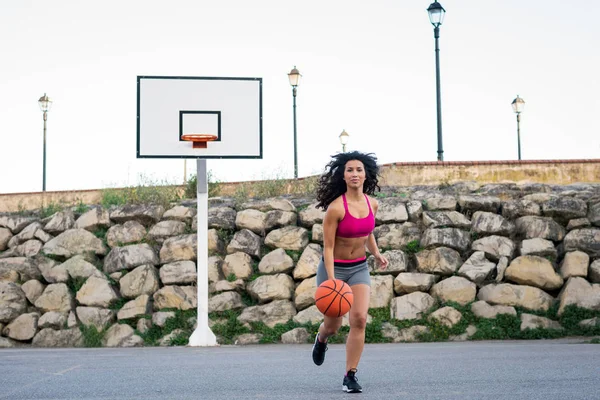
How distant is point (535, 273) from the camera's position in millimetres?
15422

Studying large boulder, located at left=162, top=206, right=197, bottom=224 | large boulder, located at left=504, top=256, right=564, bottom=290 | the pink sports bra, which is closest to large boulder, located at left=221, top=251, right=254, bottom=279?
large boulder, located at left=162, top=206, right=197, bottom=224

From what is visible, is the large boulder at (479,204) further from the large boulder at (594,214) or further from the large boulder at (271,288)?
the large boulder at (271,288)

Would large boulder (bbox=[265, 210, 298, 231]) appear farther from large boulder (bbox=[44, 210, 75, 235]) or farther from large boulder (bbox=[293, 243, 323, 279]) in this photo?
large boulder (bbox=[44, 210, 75, 235])

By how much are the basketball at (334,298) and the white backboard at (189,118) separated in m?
8.78

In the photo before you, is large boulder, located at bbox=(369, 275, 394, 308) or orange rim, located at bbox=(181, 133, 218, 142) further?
orange rim, located at bbox=(181, 133, 218, 142)

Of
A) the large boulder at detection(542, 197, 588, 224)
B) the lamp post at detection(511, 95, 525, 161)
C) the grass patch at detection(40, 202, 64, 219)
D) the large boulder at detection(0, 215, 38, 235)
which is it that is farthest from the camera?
the lamp post at detection(511, 95, 525, 161)

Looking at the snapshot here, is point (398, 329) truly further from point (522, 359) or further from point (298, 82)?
point (298, 82)

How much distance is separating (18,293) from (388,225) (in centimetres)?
726

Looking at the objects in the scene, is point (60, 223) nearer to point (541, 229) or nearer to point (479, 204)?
point (479, 204)

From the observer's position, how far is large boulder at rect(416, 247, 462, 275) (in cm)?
1569

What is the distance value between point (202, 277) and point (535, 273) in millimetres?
6000

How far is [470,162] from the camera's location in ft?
65.0

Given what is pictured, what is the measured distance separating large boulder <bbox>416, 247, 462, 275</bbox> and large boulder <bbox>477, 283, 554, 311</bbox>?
0.83 meters

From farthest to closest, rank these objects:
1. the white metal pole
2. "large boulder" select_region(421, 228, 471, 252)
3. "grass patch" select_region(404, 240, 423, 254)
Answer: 1. "grass patch" select_region(404, 240, 423, 254)
2. "large boulder" select_region(421, 228, 471, 252)
3. the white metal pole
